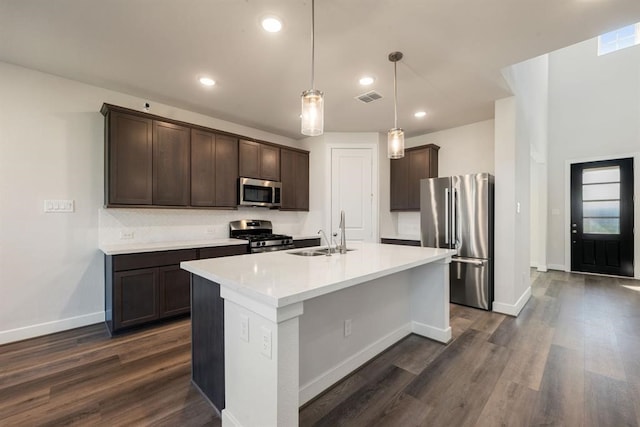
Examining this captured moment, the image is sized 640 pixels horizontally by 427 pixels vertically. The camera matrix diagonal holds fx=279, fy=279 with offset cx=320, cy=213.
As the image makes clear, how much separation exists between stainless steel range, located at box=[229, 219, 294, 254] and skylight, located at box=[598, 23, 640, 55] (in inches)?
273

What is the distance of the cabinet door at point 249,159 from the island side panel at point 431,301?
262cm

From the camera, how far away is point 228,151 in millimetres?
3873

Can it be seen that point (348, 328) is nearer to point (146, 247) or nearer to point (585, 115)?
point (146, 247)

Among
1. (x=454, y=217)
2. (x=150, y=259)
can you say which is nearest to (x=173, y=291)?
(x=150, y=259)

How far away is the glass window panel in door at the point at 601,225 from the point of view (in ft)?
17.1

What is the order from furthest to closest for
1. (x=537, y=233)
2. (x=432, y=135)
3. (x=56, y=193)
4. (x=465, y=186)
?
(x=537, y=233) → (x=432, y=135) → (x=465, y=186) → (x=56, y=193)

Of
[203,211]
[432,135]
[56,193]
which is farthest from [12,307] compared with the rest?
[432,135]

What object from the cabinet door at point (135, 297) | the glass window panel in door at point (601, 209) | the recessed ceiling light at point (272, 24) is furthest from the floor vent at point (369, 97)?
the glass window panel in door at point (601, 209)

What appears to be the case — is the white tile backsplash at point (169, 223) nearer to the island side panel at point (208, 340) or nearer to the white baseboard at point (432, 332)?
the island side panel at point (208, 340)

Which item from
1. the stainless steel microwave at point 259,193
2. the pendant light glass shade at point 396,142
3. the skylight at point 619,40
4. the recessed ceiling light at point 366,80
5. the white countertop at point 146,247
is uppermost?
the skylight at point 619,40

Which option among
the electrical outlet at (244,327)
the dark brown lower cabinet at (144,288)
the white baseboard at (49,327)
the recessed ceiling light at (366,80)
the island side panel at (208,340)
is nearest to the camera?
the electrical outlet at (244,327)

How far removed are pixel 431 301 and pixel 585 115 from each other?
5.81 metres

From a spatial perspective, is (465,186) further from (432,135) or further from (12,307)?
(12,307)

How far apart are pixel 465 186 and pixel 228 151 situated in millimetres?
3222
